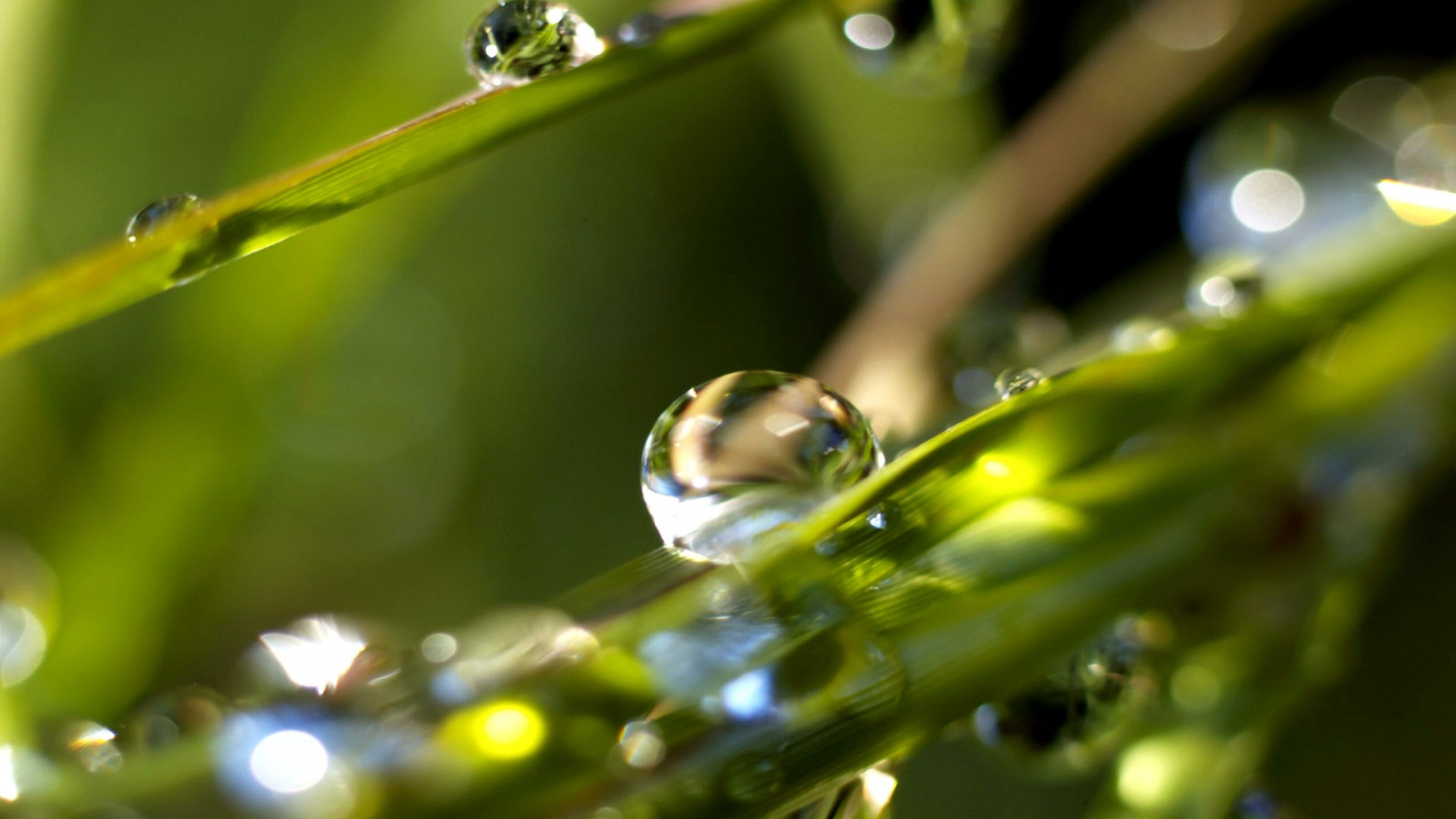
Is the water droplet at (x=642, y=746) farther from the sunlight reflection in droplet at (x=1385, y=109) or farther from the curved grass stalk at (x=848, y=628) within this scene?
the sunlight reflection in droplet at (x=1385, y=109)

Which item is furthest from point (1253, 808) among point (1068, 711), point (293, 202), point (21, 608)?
point (21, 608)

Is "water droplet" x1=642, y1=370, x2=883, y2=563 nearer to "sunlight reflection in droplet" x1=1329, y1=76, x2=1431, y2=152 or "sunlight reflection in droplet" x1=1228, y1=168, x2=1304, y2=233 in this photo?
"sunlight reflection in droplet" x1=1228, y1=168, x2=1304, y2=233

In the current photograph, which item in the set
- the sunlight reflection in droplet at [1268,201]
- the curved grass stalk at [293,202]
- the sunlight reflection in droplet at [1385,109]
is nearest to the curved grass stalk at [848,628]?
the curved grass stalk at [293,202]

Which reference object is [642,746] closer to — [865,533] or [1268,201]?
[865,533]

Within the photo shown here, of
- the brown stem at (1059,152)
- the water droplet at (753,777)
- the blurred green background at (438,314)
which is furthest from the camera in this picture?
the brown stem at (1059,152)

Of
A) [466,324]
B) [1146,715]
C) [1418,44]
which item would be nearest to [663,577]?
[1146,715]

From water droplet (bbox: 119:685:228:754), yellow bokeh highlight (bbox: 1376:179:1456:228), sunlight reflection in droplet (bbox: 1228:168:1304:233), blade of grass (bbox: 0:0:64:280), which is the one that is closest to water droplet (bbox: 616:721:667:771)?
water droplet (bbox: 119:685:228:754)
